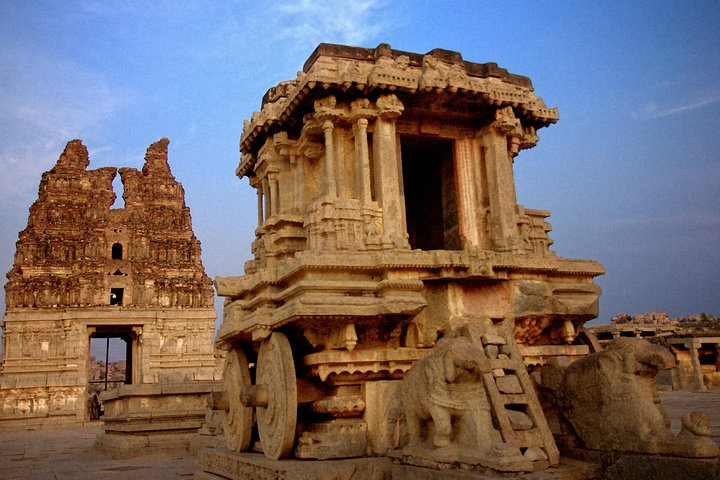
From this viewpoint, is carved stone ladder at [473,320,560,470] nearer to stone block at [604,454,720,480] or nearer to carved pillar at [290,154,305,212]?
stone block at [604,454,720,480]

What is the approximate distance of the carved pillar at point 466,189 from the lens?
974 cm

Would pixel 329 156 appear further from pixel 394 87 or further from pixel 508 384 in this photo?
pixel 508 384

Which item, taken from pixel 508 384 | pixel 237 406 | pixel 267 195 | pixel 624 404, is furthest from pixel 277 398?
pixel 267 195

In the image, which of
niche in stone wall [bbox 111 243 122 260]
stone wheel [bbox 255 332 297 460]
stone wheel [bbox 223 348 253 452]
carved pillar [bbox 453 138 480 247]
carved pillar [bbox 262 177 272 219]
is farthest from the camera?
niche in stone wall [bbox 111 243 122 260]

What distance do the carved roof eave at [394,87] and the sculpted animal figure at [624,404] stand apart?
444cm

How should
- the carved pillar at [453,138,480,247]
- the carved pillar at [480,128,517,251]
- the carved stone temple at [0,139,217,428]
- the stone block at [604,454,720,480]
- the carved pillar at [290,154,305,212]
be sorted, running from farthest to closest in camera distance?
the carved stone temple at [0,139,217,428] < the carved pillar at [290,154,305,212] < the carved pillar at [453,138,480,247] < the carved pillar at [480,128,517,251] < the stone block at [604,454,720,480]

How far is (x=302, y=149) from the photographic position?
10297mm

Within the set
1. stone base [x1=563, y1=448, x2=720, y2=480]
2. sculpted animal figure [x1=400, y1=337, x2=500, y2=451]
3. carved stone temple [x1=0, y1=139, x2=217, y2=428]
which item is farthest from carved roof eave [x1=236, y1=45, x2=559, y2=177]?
carved stone temple [x1=0, y1=139, x2=217, y2=428]

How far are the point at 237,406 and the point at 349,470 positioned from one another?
2617 millimetres

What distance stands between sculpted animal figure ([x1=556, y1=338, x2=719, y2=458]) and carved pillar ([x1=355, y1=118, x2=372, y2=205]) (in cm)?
366

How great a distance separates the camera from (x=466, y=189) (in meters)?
9.97

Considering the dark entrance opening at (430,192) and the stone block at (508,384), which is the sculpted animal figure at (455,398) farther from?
the dark entrance opening at (430,192)

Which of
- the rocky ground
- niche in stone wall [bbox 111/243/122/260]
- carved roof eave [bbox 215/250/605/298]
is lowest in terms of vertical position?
the rocky ground

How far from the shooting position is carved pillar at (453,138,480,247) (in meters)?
9.74
